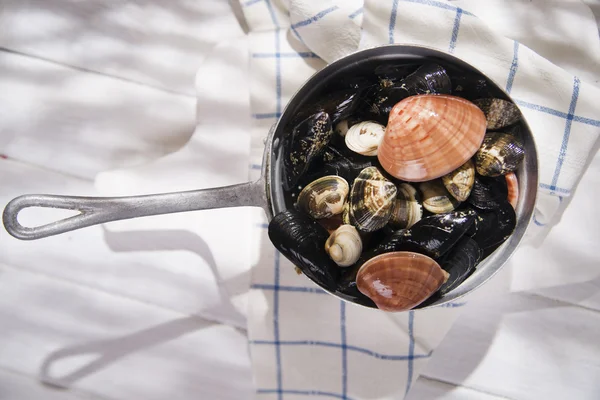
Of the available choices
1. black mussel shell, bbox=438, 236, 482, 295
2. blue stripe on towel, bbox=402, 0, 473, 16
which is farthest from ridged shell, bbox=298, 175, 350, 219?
blue stripe on towel, bbox=402, 0, 473, 16

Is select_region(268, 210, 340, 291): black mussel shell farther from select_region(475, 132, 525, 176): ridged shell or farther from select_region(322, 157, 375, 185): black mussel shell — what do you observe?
select_region(475, 132, 525, 176): ridged shell

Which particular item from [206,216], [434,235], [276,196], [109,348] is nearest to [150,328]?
[109,348]

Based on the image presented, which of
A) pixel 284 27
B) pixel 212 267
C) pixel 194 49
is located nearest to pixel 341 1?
pixel 284 27

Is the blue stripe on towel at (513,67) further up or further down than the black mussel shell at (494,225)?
further up

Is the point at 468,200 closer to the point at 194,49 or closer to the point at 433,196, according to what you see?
the point at 433,196

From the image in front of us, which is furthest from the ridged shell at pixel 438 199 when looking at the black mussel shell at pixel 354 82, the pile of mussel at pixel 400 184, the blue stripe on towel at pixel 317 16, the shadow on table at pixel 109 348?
the shadow on table at pixel 109 348

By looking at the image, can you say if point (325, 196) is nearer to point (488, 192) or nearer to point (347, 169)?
point (347, 169)

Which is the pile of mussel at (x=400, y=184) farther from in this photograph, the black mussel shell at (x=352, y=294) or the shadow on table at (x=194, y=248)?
the shadow on table at (x=194, y=248)

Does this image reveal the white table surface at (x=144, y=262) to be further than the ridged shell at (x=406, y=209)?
Yes
